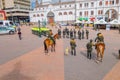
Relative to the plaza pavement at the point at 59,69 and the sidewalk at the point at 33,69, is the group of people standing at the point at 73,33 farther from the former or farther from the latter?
the sidewalk at the point at 33,69

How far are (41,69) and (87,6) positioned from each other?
176ft

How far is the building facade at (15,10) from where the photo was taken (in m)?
86.8

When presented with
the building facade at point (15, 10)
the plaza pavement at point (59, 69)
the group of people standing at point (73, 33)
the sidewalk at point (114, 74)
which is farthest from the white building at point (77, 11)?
the sidewalk at point (114, 74)

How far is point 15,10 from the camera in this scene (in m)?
86.2

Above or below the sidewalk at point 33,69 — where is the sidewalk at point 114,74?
below

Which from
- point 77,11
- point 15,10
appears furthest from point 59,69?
point 15,10

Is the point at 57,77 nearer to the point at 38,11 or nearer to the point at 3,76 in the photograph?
the point at 3,76

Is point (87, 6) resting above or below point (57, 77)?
above

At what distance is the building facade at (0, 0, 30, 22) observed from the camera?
86812 mm

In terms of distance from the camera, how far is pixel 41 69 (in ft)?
29.1

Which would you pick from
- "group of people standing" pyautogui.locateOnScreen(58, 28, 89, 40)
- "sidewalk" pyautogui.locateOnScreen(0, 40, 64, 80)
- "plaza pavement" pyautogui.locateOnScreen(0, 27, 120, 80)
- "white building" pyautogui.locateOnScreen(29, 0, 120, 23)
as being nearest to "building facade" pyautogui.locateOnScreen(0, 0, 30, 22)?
"white building" pyautogui.locateOnScreen(29, 0, 120, 23)

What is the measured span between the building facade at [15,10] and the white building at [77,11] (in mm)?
15004

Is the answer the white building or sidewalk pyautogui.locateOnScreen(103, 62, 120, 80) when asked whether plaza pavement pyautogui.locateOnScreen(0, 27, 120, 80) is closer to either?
sidewalk pyautogui.locateOnScreen(103, 62, 120, 80)

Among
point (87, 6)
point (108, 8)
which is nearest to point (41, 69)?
point (108, 8)
